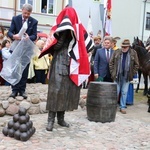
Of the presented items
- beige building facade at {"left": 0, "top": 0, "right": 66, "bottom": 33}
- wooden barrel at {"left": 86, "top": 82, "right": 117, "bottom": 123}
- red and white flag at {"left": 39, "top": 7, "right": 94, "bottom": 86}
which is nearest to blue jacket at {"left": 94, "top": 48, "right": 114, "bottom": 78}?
wooden barrel at {"left": 86, "top": 82, "right": 117, "bottom": 123}

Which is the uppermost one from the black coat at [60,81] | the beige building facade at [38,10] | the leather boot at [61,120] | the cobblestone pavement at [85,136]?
the beige building facade at [38,10]

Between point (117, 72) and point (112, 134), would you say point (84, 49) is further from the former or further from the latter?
point (117, 72)

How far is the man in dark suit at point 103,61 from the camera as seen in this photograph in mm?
7406

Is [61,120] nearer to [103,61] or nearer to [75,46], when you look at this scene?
[75,46]

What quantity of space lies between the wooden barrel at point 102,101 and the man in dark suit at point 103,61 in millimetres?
1345

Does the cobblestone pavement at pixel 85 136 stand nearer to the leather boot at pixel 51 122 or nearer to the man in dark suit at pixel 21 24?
the leather boot at pixel 51 122

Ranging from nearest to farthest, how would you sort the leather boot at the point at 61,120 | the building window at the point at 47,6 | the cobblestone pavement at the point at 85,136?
the cobblestone pavement at the point at 85,136 → the leather boot at the point at 61,120 → the building window at the point at 47,6

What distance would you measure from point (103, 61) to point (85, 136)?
2788mm

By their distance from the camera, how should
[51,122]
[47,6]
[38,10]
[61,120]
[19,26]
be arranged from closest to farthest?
1. [51,122]
2. [61,120]
3. [19,26]
4. [38,10]
5. [47,6]

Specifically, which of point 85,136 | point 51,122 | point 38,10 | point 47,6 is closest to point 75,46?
point 51,122

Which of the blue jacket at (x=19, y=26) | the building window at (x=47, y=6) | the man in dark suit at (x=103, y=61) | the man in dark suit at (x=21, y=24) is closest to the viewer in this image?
the man in dark suit at (x=21, y=24)

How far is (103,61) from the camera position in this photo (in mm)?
7406

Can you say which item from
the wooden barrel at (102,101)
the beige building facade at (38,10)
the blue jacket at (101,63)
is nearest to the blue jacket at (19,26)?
the wooden barrel at (102,101)

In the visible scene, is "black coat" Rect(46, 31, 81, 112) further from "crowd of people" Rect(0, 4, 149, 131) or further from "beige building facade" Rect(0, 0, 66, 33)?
"beige building facade" Rect(0, 0, 66, 33)
